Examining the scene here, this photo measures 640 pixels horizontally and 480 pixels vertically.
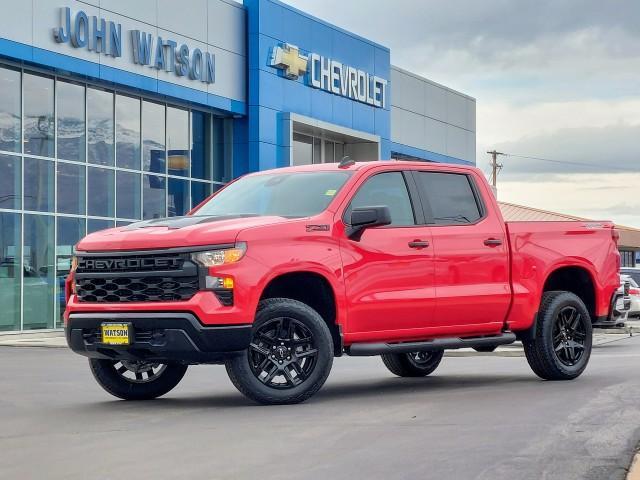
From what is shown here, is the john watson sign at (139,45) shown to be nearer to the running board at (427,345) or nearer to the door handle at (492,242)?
the door handle at (492,242)

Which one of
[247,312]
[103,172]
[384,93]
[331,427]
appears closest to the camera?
[331,427]

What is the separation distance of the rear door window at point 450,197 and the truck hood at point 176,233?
5.90ft

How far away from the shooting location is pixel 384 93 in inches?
1671

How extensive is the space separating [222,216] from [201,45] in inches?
922

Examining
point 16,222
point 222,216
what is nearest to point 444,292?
point 222,216

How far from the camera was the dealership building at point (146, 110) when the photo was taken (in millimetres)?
28297

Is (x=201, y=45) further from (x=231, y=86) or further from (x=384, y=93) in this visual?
(x=384, y=93)

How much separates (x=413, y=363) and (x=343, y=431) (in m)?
5.16

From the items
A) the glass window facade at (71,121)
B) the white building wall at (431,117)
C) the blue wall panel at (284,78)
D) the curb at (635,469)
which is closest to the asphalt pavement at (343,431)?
the curb at (635,469)

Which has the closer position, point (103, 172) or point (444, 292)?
point (444, 292)

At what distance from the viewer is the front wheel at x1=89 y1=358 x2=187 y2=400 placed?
36.9 ft

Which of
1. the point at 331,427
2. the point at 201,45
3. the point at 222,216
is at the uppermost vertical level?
the point at 201,45

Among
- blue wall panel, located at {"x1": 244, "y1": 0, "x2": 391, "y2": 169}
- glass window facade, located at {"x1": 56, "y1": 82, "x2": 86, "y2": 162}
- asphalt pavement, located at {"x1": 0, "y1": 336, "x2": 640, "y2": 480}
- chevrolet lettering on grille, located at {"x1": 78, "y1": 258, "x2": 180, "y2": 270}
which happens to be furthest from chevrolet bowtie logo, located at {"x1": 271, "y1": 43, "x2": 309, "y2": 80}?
chevrolet lettering on grille, located at {"x1": 78, "y1": 258, "x2": 180, "y2": 270}

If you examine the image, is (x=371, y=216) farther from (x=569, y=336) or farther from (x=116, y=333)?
(x=569, y=336)
